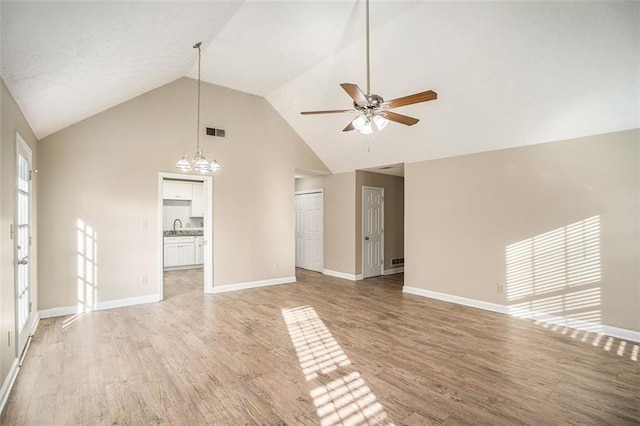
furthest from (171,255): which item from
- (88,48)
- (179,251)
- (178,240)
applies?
(88,48)

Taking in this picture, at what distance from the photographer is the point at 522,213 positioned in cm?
463

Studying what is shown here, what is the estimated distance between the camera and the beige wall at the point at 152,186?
4.66m

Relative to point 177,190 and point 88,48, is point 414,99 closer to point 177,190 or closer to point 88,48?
point 88,48

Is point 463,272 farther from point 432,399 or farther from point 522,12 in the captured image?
point 522,12

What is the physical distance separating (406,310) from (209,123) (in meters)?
4.84

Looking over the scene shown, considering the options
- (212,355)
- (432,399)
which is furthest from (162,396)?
(432,399)

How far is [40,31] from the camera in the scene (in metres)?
1.99

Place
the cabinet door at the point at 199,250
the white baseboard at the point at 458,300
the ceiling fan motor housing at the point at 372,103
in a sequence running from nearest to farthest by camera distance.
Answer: the ceiling fan motor housing at the point at 372,103 < the white baseboard at the point at 458,300 < the cabinet door at the point at 199,250

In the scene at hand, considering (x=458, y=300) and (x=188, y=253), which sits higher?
(x=188, y=253)

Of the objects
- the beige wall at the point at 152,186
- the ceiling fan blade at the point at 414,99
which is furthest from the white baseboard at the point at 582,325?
the beige wall at the point at 152,186

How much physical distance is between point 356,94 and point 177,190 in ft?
23.9

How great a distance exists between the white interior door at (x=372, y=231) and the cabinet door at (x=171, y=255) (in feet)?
16.3

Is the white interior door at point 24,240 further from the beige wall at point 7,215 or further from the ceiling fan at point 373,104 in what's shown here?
the ceiling fan at point 373,104

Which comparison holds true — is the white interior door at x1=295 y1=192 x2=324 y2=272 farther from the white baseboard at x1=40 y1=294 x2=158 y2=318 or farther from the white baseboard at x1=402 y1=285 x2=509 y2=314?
the white baseboard at x1=40 y1=294 x2=158 y2=318
